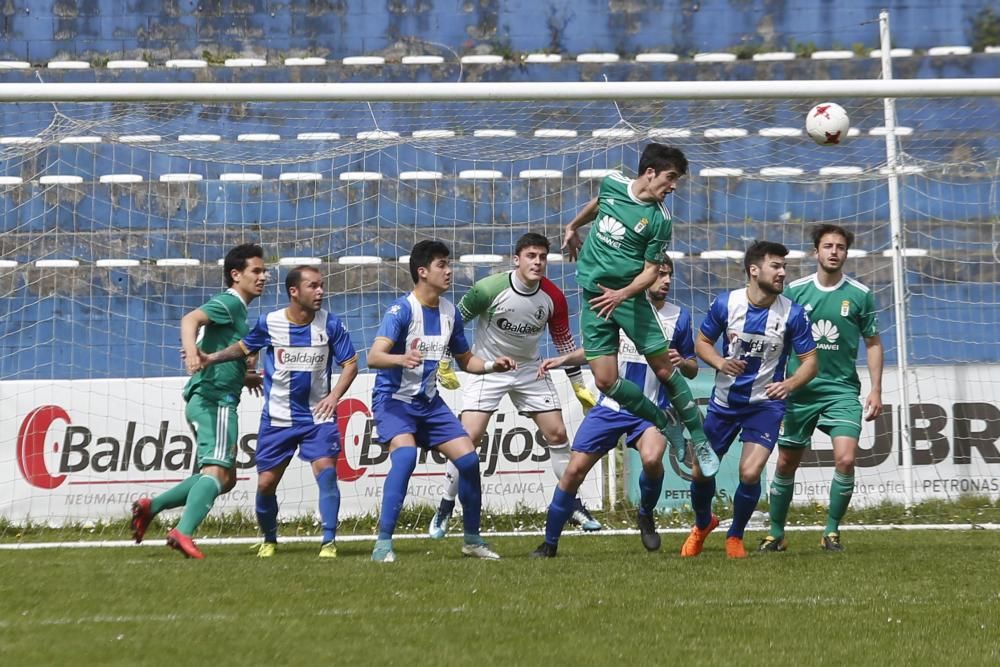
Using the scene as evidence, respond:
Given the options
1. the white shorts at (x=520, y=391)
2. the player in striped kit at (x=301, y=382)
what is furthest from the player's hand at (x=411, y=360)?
the white shorts at (x=520, y=391)

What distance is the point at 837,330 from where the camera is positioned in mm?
9305

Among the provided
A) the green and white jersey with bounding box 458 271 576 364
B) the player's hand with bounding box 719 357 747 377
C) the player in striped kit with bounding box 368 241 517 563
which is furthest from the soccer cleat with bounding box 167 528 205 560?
the player's hand with bounding box 719 357 747 377

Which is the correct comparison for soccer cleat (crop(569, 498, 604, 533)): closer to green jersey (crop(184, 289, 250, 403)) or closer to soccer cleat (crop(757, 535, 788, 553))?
soccer cleat (crop(757, 535, 788, 553))

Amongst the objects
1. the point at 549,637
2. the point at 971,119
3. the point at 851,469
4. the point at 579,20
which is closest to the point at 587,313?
the point at 851,469

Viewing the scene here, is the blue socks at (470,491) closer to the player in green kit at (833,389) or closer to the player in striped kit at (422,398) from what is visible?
the player in striped kit at (422,398)

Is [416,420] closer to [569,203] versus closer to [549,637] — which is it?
[549,637]

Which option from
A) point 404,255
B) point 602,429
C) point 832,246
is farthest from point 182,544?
point 404,255

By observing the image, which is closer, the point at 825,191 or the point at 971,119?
the point at 825,191

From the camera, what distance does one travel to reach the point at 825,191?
604 inches

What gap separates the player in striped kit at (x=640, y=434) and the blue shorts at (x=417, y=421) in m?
0.87

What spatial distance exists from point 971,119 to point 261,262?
40.7 ft

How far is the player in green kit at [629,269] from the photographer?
8188mm

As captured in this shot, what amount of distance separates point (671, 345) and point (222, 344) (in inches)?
130

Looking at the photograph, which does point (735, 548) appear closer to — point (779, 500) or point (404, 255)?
point (779, 500)
